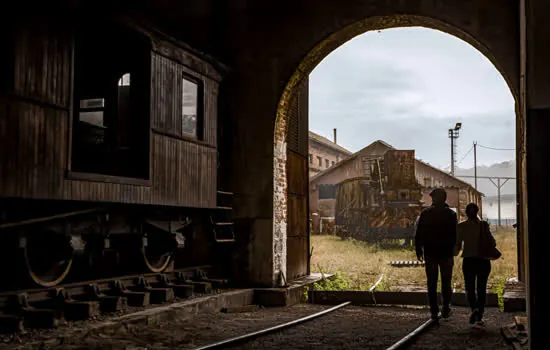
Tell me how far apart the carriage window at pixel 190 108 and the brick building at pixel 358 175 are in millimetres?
31096

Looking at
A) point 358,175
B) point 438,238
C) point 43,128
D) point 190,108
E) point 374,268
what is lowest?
point 374,268

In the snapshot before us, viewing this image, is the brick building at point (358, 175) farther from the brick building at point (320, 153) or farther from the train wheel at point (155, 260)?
the train wheel at point (155, 260)

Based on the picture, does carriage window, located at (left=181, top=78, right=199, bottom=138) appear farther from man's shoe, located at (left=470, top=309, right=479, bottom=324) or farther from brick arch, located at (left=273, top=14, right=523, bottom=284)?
man's shoe, located at (left=470, top=309, right=479, bottom=324)

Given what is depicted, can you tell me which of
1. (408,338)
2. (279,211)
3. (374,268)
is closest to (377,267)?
(374,268)

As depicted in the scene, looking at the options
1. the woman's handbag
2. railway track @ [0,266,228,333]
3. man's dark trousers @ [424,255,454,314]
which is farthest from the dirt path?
the woman's handbag

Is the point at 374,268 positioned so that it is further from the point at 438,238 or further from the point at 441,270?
the point at 438,238

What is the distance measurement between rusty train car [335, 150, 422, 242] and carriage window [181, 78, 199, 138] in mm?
17054

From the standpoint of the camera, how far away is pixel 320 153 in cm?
5572

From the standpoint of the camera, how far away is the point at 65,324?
7.74m

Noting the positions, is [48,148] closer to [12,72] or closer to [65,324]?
[12,72]

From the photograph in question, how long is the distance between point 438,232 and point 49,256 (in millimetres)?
5531

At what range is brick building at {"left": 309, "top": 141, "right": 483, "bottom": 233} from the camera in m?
42.6

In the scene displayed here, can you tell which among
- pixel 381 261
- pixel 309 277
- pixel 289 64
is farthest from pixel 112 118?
pixel 381 261

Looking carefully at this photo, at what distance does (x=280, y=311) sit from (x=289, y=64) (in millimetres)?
4696
